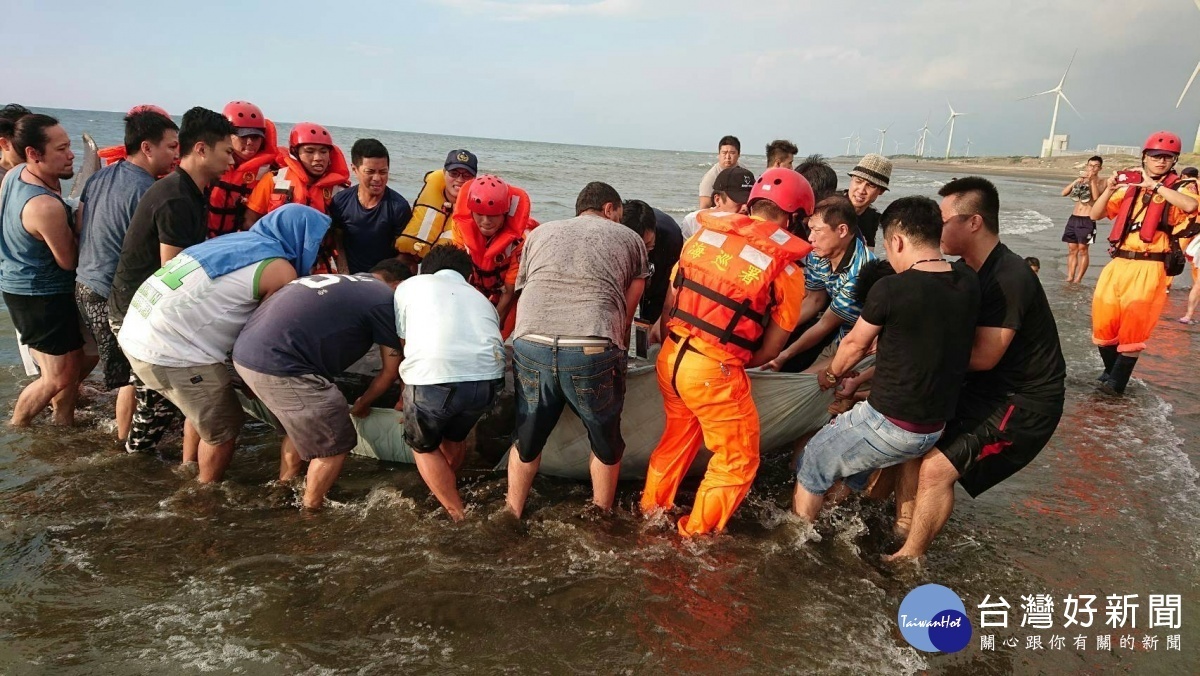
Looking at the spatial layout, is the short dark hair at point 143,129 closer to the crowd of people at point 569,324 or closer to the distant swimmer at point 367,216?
the crowd of people at point 569,324

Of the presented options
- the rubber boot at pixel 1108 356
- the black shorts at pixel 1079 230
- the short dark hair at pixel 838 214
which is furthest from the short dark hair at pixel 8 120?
the black shorts at pixel 1079 230

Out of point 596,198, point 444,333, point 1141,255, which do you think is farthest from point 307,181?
point 1141,255

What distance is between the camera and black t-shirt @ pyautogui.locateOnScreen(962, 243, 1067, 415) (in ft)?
11.0

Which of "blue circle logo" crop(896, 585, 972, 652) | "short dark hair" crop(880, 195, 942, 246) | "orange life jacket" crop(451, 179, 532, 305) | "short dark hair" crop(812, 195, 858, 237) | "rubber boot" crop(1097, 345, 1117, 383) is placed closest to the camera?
"blue circle logo" crop(896, 585, 972, 652)

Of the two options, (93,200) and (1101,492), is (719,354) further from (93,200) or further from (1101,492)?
(93,200)

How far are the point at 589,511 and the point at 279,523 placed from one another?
171 cm

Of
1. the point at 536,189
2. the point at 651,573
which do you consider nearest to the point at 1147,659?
the point at 651,573

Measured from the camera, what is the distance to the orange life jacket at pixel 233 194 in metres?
4.98

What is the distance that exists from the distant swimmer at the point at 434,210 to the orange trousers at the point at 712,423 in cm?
226

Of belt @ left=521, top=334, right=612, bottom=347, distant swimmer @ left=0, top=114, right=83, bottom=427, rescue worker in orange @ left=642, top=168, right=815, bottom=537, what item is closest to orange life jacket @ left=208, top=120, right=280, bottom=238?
distant swimmer @ left=0, top=114, right=83, bottom=427

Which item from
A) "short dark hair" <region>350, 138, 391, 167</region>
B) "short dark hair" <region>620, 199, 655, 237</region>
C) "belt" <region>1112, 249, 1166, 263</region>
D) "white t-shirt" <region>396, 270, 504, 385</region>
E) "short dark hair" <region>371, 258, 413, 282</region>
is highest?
"short dark hair" <region>350, 138, 391, 167</region>

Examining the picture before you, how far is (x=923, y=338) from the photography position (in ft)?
10.6

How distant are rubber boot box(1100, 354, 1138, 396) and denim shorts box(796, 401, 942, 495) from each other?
4.18 metres

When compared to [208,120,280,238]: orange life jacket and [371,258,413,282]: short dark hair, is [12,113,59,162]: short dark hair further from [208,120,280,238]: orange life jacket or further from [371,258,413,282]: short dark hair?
[371,258,413,282]: short dark hair
